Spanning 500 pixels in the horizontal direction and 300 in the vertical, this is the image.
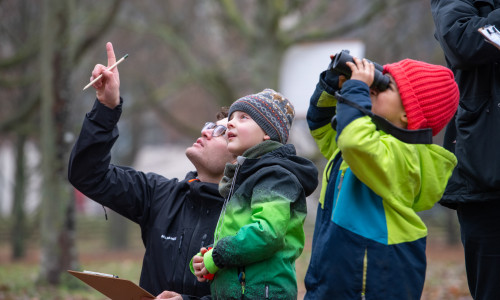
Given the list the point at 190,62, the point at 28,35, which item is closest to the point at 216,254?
the point at 190,62

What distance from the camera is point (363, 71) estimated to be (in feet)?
9.35

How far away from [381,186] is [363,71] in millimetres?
509

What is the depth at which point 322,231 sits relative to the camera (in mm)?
2889

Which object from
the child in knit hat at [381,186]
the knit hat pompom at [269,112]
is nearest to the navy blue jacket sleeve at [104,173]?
the knit hat pompom at [269,112]

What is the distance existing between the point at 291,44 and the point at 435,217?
14860 millimetres

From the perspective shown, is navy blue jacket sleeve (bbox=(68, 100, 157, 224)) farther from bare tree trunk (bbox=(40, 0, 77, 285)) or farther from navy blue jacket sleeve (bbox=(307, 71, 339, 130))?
bare tree trunk (bbox=(40, 0, 77, 285))

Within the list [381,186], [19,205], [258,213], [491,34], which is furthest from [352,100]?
[19,205]

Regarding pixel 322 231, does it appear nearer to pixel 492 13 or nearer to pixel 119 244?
pixel 492 13

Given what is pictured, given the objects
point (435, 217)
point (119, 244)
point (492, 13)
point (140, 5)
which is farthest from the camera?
point (435, 217)

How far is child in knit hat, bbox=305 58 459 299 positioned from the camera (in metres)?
2.71

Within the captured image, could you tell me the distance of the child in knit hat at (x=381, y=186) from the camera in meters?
2.71

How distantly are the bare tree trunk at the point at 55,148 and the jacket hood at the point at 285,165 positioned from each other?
682 cm

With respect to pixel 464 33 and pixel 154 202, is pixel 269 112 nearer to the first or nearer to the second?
pixel 154 202

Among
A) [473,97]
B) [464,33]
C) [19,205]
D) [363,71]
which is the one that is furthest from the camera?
[19,205]
